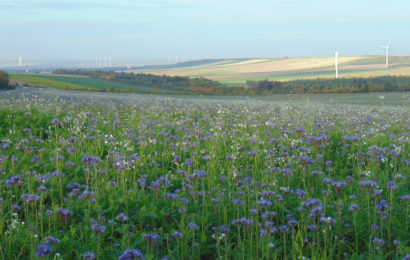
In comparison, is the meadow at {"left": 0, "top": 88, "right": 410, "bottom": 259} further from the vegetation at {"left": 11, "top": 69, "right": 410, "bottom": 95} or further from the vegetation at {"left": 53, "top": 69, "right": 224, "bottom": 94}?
the vegetation at {"left": 53, "top": 69, "right": 224, "bottom": 94}

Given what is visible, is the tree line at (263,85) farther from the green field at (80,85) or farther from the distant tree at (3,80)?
the distant tree at (3,80)

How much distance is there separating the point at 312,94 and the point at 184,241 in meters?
33.4

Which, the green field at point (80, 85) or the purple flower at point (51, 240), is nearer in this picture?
the purple flower at point (51, 240)

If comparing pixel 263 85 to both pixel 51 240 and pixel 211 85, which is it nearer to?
pixel 211 85

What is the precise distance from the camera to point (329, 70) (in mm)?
75938

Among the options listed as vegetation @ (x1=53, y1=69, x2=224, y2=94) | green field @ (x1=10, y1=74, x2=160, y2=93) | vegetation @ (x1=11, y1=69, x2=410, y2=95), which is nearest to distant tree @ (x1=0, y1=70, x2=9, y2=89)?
vegetation @ (x1=11, y1=69, x2=410, y2=95)

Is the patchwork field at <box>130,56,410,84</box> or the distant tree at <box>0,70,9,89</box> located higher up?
the patchwork field at <box>130,56,410,84</box>

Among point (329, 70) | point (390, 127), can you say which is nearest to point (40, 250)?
point (390, 127)

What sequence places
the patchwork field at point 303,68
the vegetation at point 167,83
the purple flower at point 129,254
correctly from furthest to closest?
the patchwork field at point 303,68 < the vegetation at point 167,83 < the purple flower at point 129,254

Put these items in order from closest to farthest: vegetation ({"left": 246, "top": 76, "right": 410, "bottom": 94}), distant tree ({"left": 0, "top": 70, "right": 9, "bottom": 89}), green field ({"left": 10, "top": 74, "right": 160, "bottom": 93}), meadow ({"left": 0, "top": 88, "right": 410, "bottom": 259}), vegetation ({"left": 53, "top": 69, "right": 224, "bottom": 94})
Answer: meadow ({"left": 0, "top": 88, "right": 410, "bottom": 259}) < distant tree ({"left": 0, "top": 70, "right": 9, "bottom": 89}) < green field ({"left": 10, "top": 74, "right": 160, "bottom": 93}) < vegetation ({"left": 246, "top": 76, "right": 410, "bottom": 94}) < vegetation ({"left": 53, "top": 69, "right": 224, "bottom": 94})

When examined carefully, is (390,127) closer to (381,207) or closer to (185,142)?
(185,142)

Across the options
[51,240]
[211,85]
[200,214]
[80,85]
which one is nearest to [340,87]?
[211,85]

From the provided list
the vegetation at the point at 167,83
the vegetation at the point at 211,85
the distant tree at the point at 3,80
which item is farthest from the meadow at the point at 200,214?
the vegetation at the point at 167,83

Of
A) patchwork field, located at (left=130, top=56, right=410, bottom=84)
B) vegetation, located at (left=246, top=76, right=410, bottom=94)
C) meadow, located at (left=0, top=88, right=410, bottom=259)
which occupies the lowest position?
meadow, located at (left=0, top=88, right=410, bottom=259)
